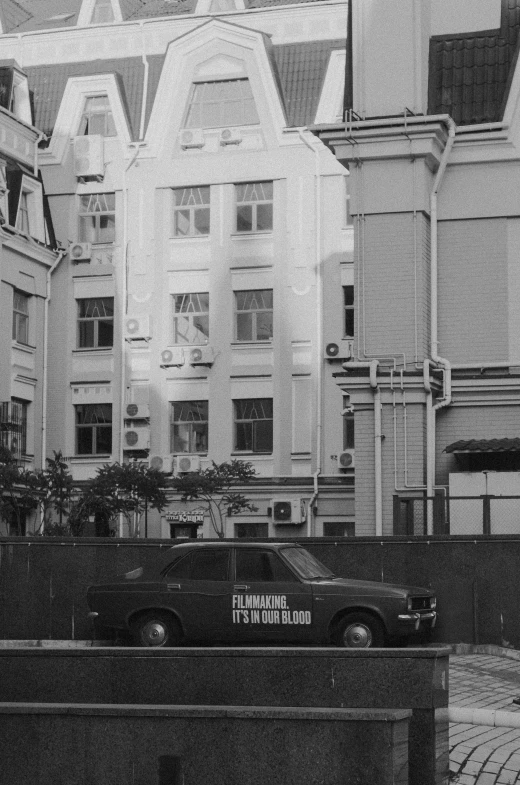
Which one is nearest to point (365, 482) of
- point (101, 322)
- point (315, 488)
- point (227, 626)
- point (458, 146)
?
point (458, 146)

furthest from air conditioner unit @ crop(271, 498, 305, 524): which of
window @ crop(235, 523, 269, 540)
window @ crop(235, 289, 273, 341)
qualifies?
window @ crop(235, 289, 273, 341)

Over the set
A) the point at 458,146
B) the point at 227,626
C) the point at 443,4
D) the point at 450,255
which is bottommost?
the point at 227,626

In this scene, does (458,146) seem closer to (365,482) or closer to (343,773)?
(365,482)

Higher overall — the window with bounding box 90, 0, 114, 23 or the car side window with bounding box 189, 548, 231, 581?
the window with bounding box 90, 0, 114, 23

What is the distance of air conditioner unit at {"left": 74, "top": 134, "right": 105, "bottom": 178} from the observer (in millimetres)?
42375

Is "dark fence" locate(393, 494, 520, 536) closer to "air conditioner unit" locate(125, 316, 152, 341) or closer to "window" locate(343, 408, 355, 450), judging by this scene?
"window" locate(343, 408, 355, 450)

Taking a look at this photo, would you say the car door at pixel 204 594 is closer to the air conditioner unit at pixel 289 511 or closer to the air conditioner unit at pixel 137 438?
the air conditioner unit at pixel 289 511

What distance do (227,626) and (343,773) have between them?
9946 millimetres

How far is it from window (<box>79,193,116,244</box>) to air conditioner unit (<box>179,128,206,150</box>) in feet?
Answer: 9.42

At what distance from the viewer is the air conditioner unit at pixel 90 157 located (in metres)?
42.4

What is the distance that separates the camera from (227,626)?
60.5ft

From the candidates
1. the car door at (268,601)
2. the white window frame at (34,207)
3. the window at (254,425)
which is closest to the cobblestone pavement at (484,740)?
the car door at (268,601)

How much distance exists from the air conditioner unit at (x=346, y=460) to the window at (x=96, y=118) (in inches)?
485

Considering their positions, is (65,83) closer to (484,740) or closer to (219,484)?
(219,484)
